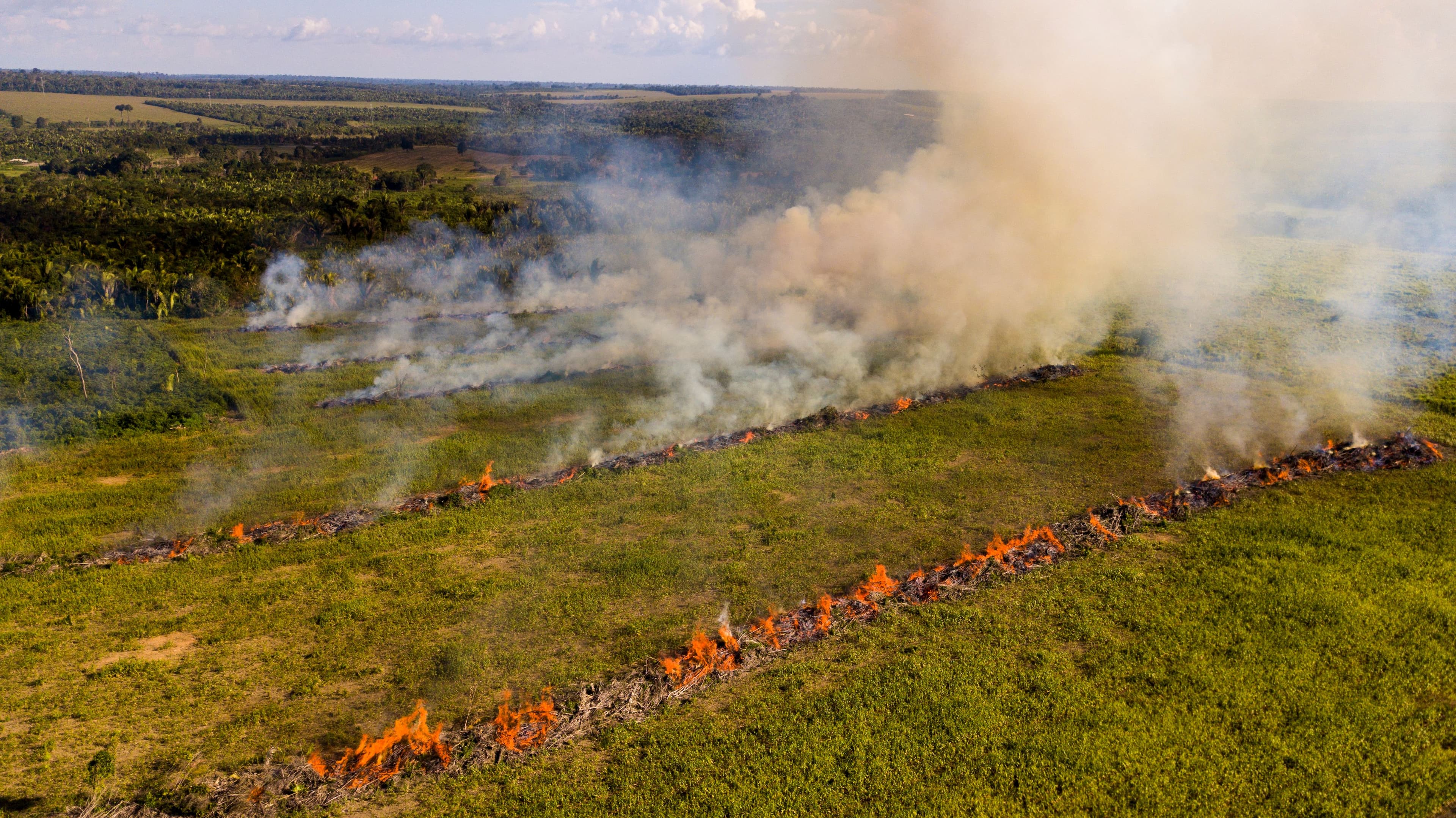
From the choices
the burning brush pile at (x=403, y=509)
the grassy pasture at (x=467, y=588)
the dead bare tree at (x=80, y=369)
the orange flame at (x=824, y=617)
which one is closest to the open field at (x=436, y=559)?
the grassy pasture at (x=467, y=588)

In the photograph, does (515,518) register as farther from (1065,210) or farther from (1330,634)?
(1065,210)

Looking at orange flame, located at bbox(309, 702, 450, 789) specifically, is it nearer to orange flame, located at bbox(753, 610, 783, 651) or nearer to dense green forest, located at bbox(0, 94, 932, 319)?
orange flame, located at bbox(753, 610, 783, 651)

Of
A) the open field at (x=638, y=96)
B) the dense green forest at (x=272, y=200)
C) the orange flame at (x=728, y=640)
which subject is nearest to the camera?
the orange flame at (x=728, y=640)

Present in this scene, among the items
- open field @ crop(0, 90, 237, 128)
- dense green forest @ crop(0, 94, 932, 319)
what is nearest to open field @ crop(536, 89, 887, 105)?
dense green forest @ crop(0, 94, 932, 319)

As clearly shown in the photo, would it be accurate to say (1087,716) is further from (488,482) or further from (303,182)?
(303,182)

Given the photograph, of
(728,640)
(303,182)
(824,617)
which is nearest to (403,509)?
(728,640)

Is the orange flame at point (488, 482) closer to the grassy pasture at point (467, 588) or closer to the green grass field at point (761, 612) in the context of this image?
the green grass field at point (761, 612)
